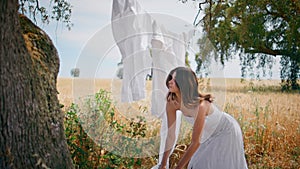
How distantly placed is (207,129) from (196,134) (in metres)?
0.39

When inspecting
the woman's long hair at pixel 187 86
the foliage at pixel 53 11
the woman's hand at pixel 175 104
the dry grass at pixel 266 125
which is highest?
the foliage at pixel 53 11

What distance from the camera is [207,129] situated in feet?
8.29

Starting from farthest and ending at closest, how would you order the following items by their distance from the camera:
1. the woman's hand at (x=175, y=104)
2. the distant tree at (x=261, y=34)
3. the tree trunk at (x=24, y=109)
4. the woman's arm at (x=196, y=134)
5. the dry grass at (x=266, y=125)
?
the distant tree at (x=261, y=34) → the dry grass at (x=266, y=125) → the woman's hand at (x=175, y=104) → the woman's arm at (x=196, y=134) → the tree trunk at (x=24, y=109)

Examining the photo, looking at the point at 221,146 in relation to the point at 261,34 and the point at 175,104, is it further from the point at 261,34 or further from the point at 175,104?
the point at 261,34

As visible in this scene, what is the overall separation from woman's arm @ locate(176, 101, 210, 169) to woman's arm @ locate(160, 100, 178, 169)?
207 millimetres

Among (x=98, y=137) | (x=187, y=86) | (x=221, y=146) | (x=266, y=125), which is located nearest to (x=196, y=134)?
(x=187, y=86)

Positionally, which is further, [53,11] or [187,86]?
[53,11]

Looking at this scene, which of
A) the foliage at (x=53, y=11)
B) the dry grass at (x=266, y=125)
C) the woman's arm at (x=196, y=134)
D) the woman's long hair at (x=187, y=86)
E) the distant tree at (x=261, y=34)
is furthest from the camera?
the distant tree at (x=261, y=34)

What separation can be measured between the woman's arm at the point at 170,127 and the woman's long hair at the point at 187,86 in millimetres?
101

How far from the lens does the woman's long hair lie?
2332mm

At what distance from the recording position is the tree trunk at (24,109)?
5.54 feet

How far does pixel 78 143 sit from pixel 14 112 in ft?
4.14

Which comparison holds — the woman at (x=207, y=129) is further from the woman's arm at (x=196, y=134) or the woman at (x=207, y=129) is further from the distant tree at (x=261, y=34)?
the distant tree at (x=261, y=34)

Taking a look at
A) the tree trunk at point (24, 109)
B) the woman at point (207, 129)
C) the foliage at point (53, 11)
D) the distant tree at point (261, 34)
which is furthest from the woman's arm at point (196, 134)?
the distant tree at point (261, 34)
